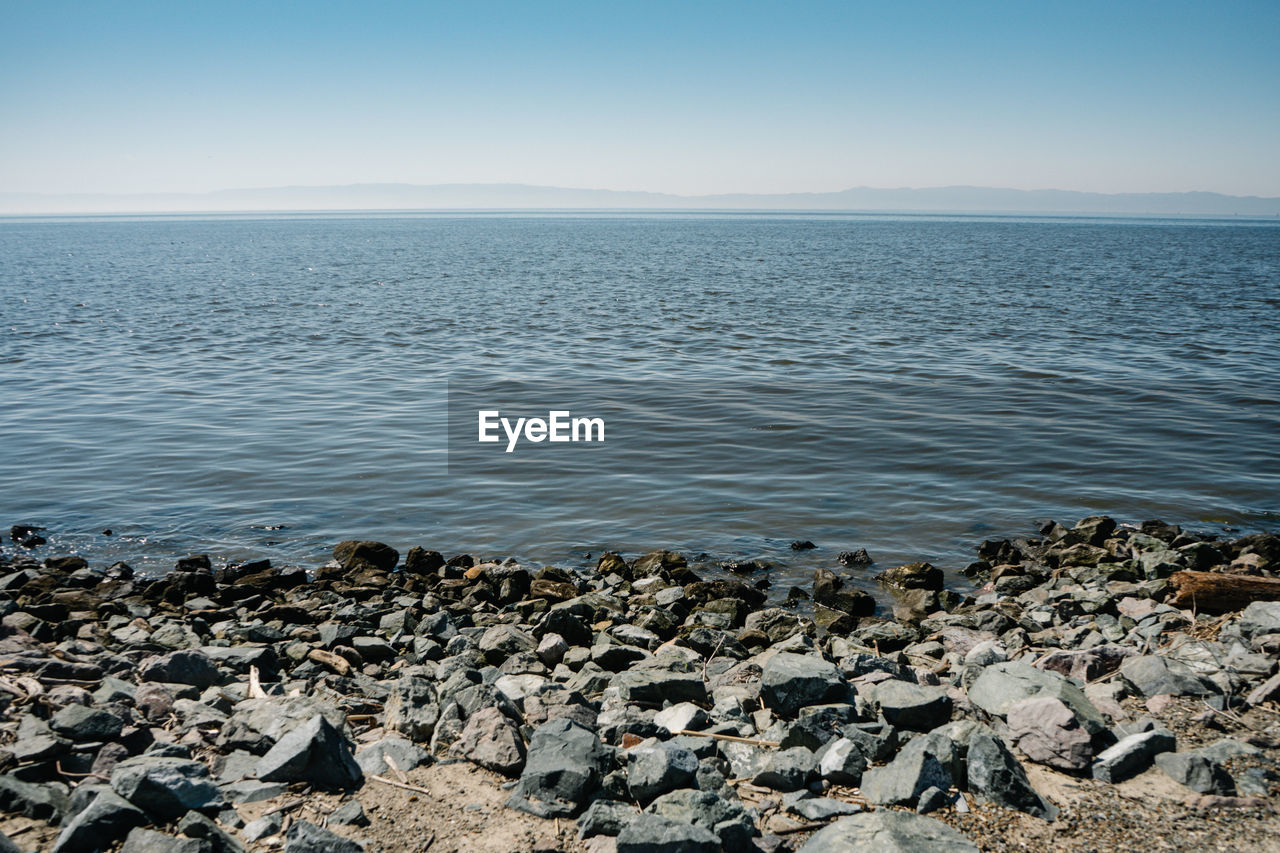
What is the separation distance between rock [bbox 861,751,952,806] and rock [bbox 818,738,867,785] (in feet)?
0.25

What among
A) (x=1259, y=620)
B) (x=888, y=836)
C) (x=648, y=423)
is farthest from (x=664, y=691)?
(x=648, y=423)

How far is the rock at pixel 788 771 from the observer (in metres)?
5.93

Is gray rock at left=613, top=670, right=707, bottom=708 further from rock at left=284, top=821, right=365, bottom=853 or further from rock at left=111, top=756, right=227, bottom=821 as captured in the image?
rock at left=111, top=756, right=227, bottom=821

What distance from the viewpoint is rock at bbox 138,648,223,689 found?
24.9 ft

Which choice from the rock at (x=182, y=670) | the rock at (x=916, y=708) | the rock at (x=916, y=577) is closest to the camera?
the rock at (x=916, y=708)

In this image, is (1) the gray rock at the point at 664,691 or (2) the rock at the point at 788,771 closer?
(2) the rock at the point at 788,771

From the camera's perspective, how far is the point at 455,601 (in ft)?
36.6

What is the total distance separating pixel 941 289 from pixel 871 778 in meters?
50.8

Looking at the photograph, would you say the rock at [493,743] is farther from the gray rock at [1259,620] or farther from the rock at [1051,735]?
the gray rock at [1259,620]

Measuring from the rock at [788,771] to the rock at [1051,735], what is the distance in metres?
1.52

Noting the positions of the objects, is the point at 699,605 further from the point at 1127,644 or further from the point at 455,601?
the point at 1127,644

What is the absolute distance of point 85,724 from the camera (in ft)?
20.4

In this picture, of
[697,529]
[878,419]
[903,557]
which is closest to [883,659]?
[903,557]

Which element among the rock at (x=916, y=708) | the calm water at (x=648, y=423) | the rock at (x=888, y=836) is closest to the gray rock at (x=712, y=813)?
the rock at (x=888, y=836)
